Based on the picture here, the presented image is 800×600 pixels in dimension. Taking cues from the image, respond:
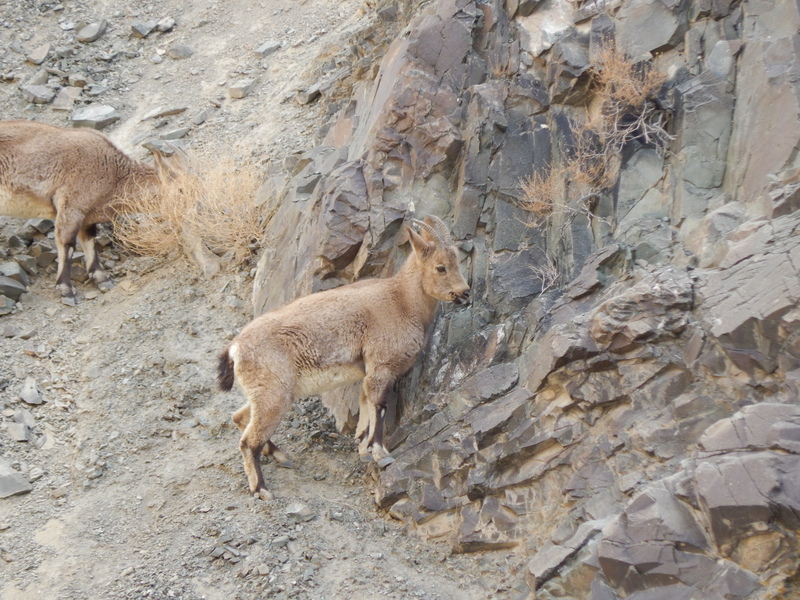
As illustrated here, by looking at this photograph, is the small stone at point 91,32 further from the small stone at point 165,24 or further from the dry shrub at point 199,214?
the dry shrub at point 199,214

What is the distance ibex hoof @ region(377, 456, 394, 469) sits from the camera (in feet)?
26.4

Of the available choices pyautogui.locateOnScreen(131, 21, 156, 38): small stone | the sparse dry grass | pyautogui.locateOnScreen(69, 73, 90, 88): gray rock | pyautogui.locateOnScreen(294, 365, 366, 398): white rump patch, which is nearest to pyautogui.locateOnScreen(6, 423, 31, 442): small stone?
pyautogui.locateOnScreen(294, 365, 366, 398): white rump patch

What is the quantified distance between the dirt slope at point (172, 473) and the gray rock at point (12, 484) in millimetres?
149

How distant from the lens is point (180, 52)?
54.5ft

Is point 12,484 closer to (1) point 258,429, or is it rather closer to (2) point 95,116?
(1) point 258,429

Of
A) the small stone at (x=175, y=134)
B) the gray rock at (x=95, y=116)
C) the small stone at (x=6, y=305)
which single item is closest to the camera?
the small stone at (x=6, y=305)

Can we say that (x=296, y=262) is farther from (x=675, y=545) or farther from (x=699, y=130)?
(x=675, y=545)

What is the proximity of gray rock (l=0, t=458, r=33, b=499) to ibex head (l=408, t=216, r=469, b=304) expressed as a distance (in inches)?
191

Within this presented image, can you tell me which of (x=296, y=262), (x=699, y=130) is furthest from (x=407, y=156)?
(x=699, y=130)

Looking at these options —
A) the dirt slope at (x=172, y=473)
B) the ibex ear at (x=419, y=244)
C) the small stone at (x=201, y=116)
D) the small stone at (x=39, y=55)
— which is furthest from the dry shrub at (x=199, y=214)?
the small stone at (x=39, y=55)

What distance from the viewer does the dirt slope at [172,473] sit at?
7.09m

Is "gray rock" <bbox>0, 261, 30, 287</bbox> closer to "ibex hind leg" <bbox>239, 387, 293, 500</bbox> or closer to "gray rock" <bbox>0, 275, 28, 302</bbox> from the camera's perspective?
"gray rock" <bbox>0, 275, 28, 302</bbox>

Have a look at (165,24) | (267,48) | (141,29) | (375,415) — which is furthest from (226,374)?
(165,24)

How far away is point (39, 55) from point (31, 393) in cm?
959
